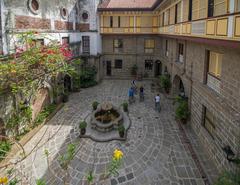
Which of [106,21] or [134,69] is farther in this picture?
[134,69]

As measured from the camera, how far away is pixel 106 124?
13.0 meters

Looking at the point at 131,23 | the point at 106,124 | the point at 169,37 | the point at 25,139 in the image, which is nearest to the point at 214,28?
the point at 106,124

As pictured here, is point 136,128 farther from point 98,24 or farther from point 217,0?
point 98,24

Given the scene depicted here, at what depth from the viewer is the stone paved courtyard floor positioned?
29.4 feet

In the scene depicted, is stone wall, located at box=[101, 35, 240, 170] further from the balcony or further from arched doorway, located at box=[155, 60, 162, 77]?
arched doorway, located at box=[155, 60, 162, 77]

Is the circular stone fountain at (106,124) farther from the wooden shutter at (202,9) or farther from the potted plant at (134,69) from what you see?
the potted plant at (134,69)

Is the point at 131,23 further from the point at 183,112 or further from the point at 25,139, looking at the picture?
the point at 25,139

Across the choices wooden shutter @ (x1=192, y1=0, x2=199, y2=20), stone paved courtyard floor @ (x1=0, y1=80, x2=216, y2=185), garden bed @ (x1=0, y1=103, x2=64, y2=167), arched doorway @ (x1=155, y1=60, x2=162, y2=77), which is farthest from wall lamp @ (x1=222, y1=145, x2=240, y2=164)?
arched doorway @ (x1=155, y1=60, x2=162, y2=77)

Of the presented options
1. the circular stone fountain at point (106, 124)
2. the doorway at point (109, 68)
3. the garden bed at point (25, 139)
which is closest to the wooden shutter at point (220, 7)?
the circular stone fountain at point (106, 124)

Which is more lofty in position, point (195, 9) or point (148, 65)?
point (195, 9)

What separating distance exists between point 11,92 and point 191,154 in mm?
10212

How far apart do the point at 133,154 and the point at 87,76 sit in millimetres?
13789

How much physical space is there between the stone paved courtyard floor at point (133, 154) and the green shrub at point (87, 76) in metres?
7.00

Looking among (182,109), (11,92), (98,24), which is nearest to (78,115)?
(11,92)
